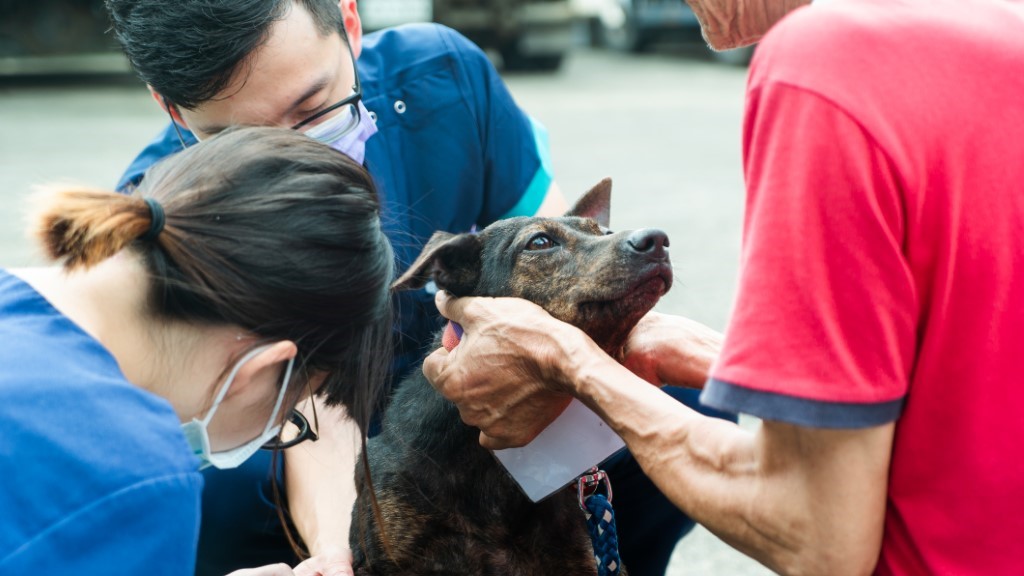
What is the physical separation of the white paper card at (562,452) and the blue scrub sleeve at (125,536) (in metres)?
0.95

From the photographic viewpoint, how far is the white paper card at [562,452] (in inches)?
103

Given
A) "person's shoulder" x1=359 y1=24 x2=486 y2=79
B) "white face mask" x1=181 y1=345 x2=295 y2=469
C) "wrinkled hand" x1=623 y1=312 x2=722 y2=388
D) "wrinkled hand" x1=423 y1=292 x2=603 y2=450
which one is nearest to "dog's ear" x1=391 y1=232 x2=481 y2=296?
"wrinkled hand" x1=423 y1=292 x2=603 y2=450

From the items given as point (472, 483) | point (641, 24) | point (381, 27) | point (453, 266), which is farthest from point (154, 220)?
point (641, 24)

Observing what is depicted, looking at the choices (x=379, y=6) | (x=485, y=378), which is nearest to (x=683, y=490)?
(x=485, y=378)

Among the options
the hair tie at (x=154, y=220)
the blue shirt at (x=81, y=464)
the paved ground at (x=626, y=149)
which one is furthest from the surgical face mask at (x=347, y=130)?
the paved ground at (x=626, y=149)

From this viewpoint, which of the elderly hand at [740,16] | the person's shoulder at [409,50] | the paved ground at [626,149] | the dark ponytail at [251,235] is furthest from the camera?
the paved ground at [626,149]

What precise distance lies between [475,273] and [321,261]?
2.97 feet

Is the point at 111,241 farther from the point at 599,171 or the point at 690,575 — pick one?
the point at 599,171

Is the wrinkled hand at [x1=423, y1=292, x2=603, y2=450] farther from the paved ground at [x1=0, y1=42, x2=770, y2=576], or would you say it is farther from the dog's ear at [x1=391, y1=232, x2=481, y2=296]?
the paved ground at [x1=0, y1=42, x2=770, y2=576]

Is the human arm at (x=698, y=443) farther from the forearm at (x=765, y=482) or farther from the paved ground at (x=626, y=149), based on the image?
the paved ground at (x=626, y=149)

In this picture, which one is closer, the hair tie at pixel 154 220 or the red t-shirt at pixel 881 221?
the red t-shirt at pixel 881 221

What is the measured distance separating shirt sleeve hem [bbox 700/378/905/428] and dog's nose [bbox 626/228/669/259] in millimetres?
848

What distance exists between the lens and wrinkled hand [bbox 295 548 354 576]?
2861 mm

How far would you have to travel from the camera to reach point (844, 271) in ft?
5.36
